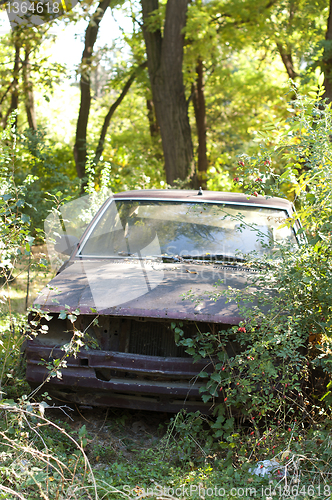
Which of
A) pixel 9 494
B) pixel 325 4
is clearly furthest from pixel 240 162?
pixel 325 4

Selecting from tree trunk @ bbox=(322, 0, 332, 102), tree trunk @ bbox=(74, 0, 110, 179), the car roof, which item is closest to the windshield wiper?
the car roof

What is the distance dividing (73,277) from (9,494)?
1.68 meters

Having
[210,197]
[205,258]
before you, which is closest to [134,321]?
[205,258]

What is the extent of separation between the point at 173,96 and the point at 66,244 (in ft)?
21.1

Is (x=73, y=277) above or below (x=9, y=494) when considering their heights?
above

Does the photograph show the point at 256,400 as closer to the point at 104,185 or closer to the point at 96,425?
the point at 96,425

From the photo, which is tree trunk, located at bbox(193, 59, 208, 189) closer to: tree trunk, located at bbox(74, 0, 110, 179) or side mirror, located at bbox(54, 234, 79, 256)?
tree trunk, located at bbox(74, 0, 110, 179)

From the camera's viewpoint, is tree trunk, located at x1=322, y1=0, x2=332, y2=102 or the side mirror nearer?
the side mirror

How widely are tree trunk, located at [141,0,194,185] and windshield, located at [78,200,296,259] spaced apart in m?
5.30

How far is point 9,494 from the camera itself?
2.30 m

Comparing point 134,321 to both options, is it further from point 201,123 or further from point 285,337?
point 201,123

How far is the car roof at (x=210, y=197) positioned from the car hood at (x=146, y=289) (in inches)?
34.2

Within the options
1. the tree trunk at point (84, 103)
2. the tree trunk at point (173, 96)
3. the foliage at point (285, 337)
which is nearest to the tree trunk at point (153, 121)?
the tree trunk at point (84, 103)

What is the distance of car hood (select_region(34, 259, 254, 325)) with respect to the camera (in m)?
3.01
